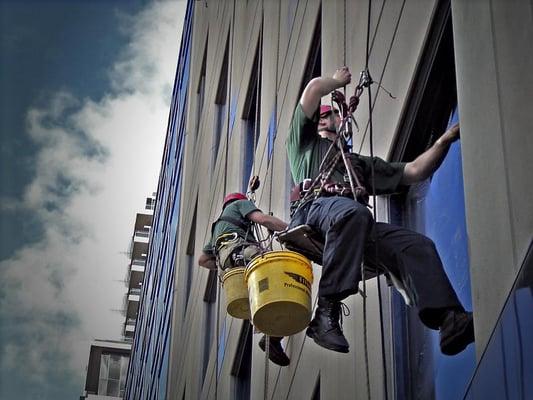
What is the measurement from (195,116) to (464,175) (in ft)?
62.9

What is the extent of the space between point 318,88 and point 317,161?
0.64 m

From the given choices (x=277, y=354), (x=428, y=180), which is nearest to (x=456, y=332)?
(x=428, y=180)

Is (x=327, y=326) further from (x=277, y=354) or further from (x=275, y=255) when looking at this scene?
(x=277, y=354)

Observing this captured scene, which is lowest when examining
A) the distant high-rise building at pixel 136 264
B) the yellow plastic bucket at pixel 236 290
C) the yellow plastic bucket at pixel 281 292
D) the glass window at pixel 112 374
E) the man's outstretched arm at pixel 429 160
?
the yellow plastic bucket at pixel 281 292

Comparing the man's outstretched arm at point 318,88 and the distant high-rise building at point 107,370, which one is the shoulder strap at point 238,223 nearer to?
the man's outstretched arm at point 318,88

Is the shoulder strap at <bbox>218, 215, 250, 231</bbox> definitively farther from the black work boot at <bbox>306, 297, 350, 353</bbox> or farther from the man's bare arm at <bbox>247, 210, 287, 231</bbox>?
the black work boot at <bbox>306, 297, 350, 353</bbox>

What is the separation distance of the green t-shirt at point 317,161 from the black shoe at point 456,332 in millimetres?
1681

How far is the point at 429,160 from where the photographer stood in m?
7.69

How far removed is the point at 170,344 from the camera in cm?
2362

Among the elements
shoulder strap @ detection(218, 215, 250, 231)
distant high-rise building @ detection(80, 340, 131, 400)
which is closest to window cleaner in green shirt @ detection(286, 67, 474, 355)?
shoulder strap @ detection(218, 215, 250, 231)

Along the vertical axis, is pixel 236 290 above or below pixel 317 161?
below

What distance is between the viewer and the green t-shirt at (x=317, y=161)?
802cm

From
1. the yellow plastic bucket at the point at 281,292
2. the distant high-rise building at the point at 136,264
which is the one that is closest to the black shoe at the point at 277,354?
the yellow plastic bucket at the point at 281,292

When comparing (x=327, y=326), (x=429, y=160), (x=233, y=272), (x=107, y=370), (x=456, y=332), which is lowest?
(x=456, y=332)
